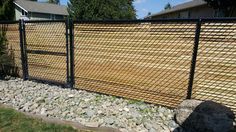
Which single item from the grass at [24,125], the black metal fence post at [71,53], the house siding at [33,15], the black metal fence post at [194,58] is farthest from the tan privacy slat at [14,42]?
the house siding at [33,15]

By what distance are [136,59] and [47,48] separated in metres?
2.64

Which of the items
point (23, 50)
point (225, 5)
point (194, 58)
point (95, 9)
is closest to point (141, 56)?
point (194, 58)

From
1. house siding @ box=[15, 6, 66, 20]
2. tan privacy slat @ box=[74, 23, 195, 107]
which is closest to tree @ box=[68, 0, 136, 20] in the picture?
house siding @ box=[15, 6, 66, 20]

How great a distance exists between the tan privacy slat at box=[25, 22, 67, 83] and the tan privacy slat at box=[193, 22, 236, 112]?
3.33m

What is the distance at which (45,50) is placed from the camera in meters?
6.19

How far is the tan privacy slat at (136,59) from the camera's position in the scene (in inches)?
175

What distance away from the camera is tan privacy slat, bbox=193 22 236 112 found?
3969 millimetres

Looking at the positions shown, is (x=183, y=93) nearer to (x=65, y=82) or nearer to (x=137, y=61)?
(x=137, y=61)

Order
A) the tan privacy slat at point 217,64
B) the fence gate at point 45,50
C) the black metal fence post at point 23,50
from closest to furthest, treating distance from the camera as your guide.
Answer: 1. the tan privacy slat at point 217,64
2. the fence gate at point 45,50
3. the black metal fence post at point 23,50

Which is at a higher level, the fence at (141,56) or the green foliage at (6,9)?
the green foliage at (6,9)

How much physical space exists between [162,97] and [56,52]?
9.80ft

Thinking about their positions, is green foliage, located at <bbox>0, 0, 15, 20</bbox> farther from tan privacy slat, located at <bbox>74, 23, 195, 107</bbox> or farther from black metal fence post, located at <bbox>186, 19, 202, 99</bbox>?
black metal fence post, located at <bbox>186, 19, 202, 99</bbox>

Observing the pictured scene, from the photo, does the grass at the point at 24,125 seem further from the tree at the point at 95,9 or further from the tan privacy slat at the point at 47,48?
the tree at the point at 95,9

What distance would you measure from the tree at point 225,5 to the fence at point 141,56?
8.56 meters
